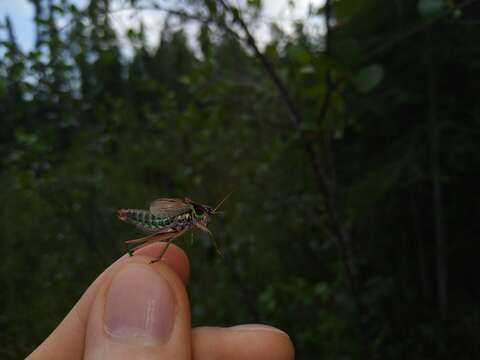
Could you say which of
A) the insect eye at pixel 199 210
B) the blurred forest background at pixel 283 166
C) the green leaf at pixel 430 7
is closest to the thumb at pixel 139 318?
the insect eye at pixel 199 210

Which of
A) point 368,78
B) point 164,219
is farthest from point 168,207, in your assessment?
point 368,78

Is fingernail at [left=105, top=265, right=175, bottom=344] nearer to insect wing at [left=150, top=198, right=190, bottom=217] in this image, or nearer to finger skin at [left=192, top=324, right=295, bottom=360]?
finger skin at [left=192, top=324, right=295, bottom=360]

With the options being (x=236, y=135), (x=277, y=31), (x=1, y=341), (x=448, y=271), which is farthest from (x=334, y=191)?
(x=1, y=341)

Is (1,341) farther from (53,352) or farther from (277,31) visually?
(277,31)

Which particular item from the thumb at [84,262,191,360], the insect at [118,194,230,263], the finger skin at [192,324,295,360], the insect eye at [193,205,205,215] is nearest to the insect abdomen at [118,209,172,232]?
the insect at [118,194,230,263]

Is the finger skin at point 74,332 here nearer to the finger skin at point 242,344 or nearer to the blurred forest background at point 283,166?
the finger skin at point 242,344

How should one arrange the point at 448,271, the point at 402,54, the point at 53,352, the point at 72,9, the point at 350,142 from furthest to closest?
the point at 350,142 → the point at 448,271 → the point at 402,54 → the point at 72,9 → the point at 53,352
